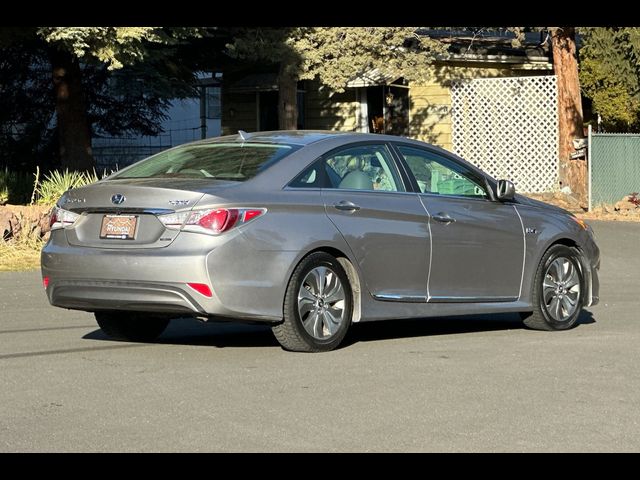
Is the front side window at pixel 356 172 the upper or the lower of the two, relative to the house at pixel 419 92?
lower

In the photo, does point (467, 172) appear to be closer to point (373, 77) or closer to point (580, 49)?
point (373, 77)

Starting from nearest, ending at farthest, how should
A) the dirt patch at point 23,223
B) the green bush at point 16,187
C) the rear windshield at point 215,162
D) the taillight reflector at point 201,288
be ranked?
the taillight reflector at point 201,288 → the rear windshield at point 215,162 → the dirt patch at point 23,223 → the green bush at point 16,187

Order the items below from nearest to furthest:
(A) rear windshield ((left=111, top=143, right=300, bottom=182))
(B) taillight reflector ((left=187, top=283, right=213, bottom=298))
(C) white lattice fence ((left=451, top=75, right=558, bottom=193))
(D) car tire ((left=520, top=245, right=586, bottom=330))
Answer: (B) taillight reflector ((left=187, top=283, right=213, bottom=298)) < (A) rear windshield ((left=111, top=143, right=300, bottom=182)) < (D) car tire ((left=520, top=245, right=586, bottom=330)) < (C) white lattice fence ((left=451, top=75, right=558, bottom=193))

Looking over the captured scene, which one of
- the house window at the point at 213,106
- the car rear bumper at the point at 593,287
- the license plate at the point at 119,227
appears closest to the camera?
the license plate at the point at 119,227

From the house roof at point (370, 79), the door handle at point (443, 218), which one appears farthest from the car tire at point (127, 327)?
the house roof at point (370, 79)

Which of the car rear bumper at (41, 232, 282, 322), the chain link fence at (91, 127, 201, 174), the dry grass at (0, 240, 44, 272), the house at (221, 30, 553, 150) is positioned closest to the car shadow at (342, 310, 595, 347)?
the car rear bumper at (41, 232, 282, 322)

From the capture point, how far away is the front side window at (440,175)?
34.3ft

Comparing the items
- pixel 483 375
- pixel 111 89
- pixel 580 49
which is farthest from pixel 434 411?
pixel 580 49

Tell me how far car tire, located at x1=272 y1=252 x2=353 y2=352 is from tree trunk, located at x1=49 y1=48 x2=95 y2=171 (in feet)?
53.9

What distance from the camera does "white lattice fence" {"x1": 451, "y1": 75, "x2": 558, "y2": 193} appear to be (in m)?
28.5

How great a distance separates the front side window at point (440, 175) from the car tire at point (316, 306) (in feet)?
4.20

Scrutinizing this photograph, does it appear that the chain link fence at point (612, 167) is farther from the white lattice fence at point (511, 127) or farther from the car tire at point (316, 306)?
the car tire at point (316, 306)

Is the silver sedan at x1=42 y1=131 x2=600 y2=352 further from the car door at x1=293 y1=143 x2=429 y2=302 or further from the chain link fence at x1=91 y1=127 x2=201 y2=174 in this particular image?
the chain link fence at x1=91 y1=127 x2=201 y2=174
